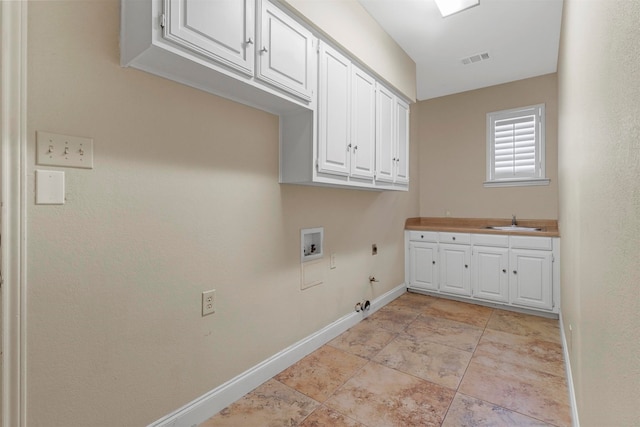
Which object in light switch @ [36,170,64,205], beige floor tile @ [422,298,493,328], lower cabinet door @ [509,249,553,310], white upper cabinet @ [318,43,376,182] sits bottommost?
beige floor tile @ [422,298,493,328]

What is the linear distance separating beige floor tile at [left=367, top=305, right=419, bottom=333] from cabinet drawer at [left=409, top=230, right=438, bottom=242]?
3.21 ft

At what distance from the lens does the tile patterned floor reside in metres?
1.67

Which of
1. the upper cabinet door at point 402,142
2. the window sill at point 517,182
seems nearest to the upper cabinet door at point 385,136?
the upper cabinet door at point 402,142

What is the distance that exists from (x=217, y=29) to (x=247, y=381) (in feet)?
Result: 6.19

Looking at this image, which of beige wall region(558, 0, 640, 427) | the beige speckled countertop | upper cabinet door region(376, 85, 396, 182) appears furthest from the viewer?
the beige speckled countertop

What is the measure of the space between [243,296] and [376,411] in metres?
0.98

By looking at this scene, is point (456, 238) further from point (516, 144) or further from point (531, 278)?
point (516, 144)

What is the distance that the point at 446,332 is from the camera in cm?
278

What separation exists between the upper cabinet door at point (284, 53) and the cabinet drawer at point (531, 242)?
9.04ft

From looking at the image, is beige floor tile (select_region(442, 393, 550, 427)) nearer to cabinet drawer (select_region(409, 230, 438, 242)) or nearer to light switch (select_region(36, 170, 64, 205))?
light switch (select_region(36, 170, 64, 205))

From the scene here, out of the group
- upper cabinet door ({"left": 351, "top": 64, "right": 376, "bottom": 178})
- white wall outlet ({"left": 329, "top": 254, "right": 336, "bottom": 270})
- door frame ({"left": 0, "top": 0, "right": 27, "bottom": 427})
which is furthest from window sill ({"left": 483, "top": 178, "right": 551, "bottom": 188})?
door frame ({"left": 0, "top": 0, "right": 27, "bottom": 427})

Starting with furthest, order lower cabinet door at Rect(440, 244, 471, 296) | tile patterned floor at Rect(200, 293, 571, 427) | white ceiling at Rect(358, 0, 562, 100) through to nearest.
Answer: lower cabinet door at Rect(440, 244, 471, 296)
white ceiling at Rect(358, 0, 562, 100)
tile patterned floor at Rect(200, 293, 571, 427)

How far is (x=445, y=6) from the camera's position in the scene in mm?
→ 2420

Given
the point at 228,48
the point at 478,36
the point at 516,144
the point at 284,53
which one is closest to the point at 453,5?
the point at 478,36
